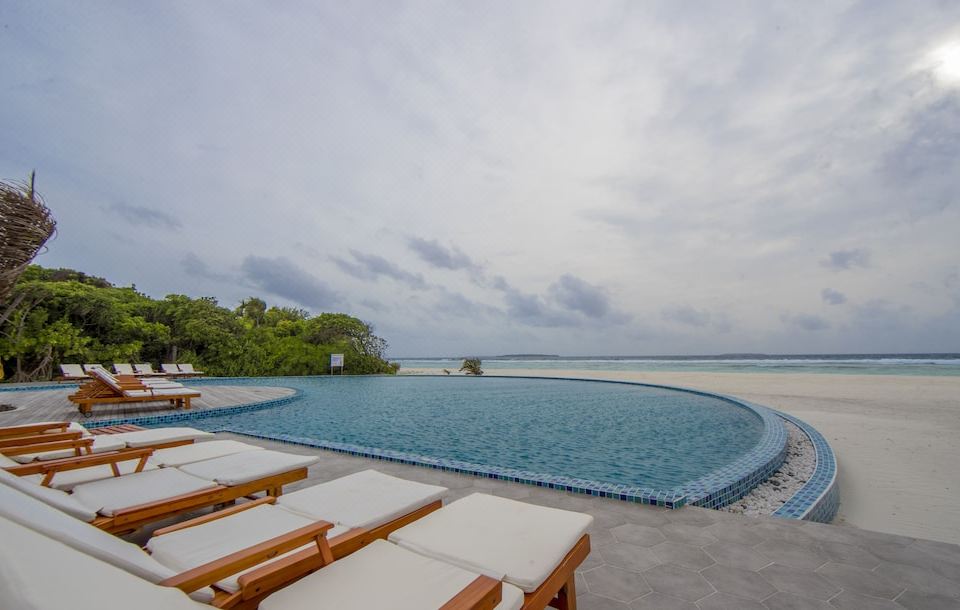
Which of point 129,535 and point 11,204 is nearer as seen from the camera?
point 129,535

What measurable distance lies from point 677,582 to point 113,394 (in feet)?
35.4

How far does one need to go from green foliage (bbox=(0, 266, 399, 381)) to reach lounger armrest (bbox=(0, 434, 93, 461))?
42.5 ft

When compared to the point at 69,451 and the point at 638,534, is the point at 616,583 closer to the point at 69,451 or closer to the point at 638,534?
the point at 638,534

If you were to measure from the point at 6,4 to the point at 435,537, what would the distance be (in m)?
11.6

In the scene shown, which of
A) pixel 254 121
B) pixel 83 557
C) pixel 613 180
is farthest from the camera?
pixel 613 180

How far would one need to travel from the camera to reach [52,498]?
2.18 m

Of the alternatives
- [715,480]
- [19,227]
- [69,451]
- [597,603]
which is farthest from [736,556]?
[19,227]

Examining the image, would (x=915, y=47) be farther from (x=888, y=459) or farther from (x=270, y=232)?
(x=270, y=232)

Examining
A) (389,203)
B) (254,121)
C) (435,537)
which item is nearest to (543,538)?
(435,537)

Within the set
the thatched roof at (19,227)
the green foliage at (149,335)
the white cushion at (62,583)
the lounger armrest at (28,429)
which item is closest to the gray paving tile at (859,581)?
the white cushion at (62,583)

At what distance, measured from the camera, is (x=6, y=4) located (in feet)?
22.9

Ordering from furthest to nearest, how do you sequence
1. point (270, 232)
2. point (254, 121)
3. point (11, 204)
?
point (270, 232) → point (254, 121) → point (11, 204)

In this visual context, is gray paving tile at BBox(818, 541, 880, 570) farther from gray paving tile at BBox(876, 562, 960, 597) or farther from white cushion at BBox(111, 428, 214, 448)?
white cushion at BBox(111, 428, 214, 448)

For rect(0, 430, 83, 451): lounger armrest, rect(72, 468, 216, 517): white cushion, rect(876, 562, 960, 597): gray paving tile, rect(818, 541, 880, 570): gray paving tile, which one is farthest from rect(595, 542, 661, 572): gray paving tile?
rect(0, 430, 83, 451): lounger armrest
